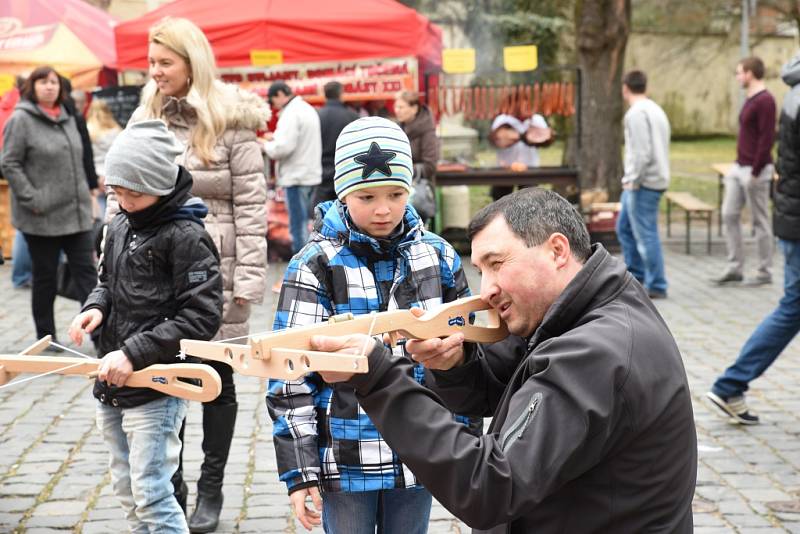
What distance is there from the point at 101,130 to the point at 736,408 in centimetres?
760

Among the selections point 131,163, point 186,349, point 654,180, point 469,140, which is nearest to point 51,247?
point 131,163

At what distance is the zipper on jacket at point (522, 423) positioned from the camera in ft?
6.57

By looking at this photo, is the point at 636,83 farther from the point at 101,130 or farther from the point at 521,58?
the point at 101,130

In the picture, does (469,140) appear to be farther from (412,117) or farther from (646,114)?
(646,114)

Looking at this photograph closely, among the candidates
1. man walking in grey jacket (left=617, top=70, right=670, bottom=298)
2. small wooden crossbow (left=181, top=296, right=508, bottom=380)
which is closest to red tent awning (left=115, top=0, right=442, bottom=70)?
man walking in grey jacket (left=617, top=70, right=670, bottom=298)

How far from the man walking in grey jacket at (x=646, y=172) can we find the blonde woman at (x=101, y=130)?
522cm

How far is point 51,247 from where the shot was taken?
7.79m

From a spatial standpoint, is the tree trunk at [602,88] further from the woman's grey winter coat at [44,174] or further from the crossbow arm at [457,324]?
the crossbow arm at [457,324]

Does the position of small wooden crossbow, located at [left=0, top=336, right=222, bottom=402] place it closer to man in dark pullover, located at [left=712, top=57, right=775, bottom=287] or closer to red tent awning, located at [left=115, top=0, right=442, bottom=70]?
man in dark pullover, located at [left=712, top=57, right=775, bottom=287]

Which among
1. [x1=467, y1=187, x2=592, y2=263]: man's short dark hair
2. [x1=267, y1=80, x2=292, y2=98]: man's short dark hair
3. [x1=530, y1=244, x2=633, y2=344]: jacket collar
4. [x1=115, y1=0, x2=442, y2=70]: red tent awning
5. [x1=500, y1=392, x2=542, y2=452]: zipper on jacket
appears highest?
[x1=115, y1=0, x2=442, y2=70]: red tent awning

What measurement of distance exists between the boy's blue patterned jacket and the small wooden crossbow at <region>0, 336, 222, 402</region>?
0.28 m

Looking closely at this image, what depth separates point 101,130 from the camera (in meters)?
11.4

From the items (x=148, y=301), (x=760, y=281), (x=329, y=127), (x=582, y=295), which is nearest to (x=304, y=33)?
(x=329, y=127)

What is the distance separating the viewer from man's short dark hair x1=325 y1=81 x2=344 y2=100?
11602 millimetres
